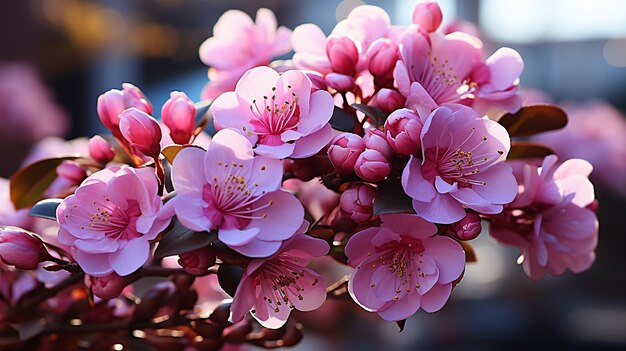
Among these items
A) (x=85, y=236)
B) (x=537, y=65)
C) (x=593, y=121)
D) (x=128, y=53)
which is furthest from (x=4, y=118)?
(x=537, y=65)

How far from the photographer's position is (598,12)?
3975 mm

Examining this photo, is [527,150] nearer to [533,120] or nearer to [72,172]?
[533,120]

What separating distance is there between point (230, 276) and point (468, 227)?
0.18 meters

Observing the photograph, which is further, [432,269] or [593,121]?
[593,121]

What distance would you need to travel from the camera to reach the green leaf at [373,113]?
64cm

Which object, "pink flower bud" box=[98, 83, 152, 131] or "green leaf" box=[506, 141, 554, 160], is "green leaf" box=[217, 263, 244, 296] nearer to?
"pink flower bud" box=[98, 83, 152, 131]

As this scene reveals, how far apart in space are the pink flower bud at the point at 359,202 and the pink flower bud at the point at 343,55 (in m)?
0.12

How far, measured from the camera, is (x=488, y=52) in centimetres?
221

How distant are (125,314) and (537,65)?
382 cm

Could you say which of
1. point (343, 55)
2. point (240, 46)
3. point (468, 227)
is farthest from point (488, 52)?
point (468, 227)

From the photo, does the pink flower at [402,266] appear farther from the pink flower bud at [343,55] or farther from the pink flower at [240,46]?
the pink flower at [240,46]

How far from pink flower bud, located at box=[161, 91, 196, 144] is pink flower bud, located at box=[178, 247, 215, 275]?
0.42 feet

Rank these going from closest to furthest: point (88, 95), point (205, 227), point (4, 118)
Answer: point (205, 227) → point (4, 118) → point (88, 95)

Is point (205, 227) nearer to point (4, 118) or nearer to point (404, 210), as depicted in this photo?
point (404, 210)
